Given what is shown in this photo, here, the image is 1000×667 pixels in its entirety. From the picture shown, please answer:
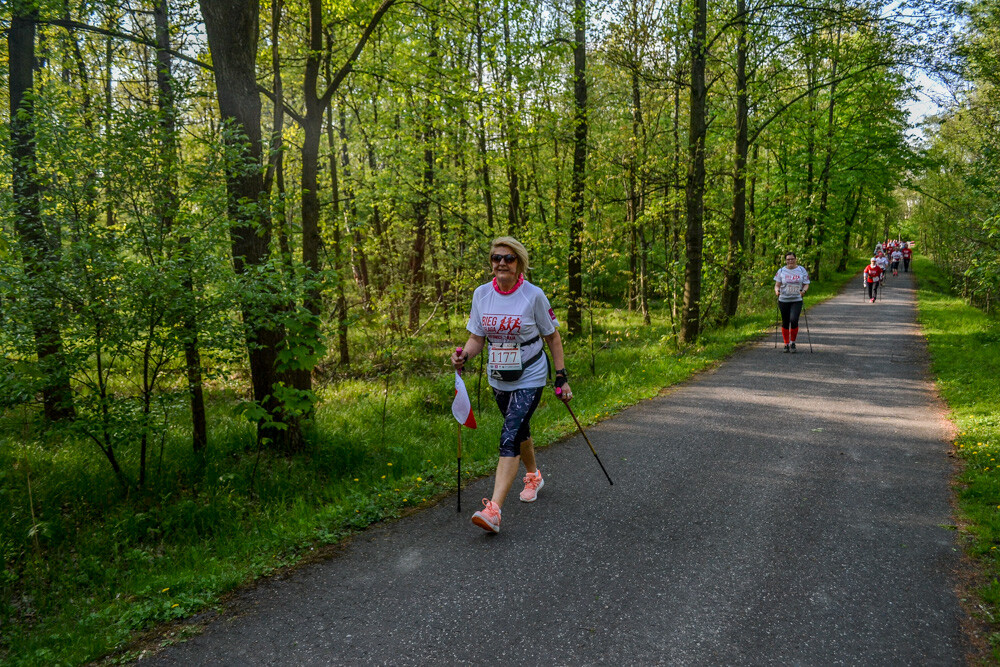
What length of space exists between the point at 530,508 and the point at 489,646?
1838 mm

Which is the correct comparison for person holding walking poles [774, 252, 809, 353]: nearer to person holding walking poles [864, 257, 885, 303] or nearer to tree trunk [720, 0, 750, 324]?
tree trunk [720, 0, 750, 324]

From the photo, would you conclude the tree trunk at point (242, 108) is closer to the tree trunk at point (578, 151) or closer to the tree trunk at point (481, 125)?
the tree trunk at point (481, 125)

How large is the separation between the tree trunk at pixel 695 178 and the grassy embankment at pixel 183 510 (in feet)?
17.7

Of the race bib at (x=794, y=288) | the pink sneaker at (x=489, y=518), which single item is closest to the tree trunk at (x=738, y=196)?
the race bib at (x=794, y=288)

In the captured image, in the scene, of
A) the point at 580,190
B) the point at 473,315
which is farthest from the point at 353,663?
the point at 580,190

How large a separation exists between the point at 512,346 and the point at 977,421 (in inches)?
258

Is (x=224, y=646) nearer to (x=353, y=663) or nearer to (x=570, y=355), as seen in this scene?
(x=353, y=663)

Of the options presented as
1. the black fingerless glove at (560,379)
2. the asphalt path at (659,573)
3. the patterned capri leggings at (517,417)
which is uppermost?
the black fingerless glove at (560,379)

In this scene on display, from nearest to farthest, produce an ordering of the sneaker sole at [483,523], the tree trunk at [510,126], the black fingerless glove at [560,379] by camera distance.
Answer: the sneaker sole at [483,523] < the black fingerless glove at [560,379] < the tree trunk at [510,126]

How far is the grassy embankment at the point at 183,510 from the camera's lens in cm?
368

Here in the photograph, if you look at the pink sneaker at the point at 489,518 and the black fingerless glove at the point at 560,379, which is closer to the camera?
the pink sneaker at the point at 489,518

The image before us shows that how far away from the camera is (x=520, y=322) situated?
4449 millimetres

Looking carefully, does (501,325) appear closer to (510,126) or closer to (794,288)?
(510,126)

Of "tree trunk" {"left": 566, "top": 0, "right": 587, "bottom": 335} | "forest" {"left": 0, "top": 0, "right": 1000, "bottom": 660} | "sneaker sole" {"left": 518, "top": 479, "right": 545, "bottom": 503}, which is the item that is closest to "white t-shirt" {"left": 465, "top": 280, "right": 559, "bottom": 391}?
"sneaker sole" {"left": 518, "top": 479, "right": 545, "bottom": 503}
